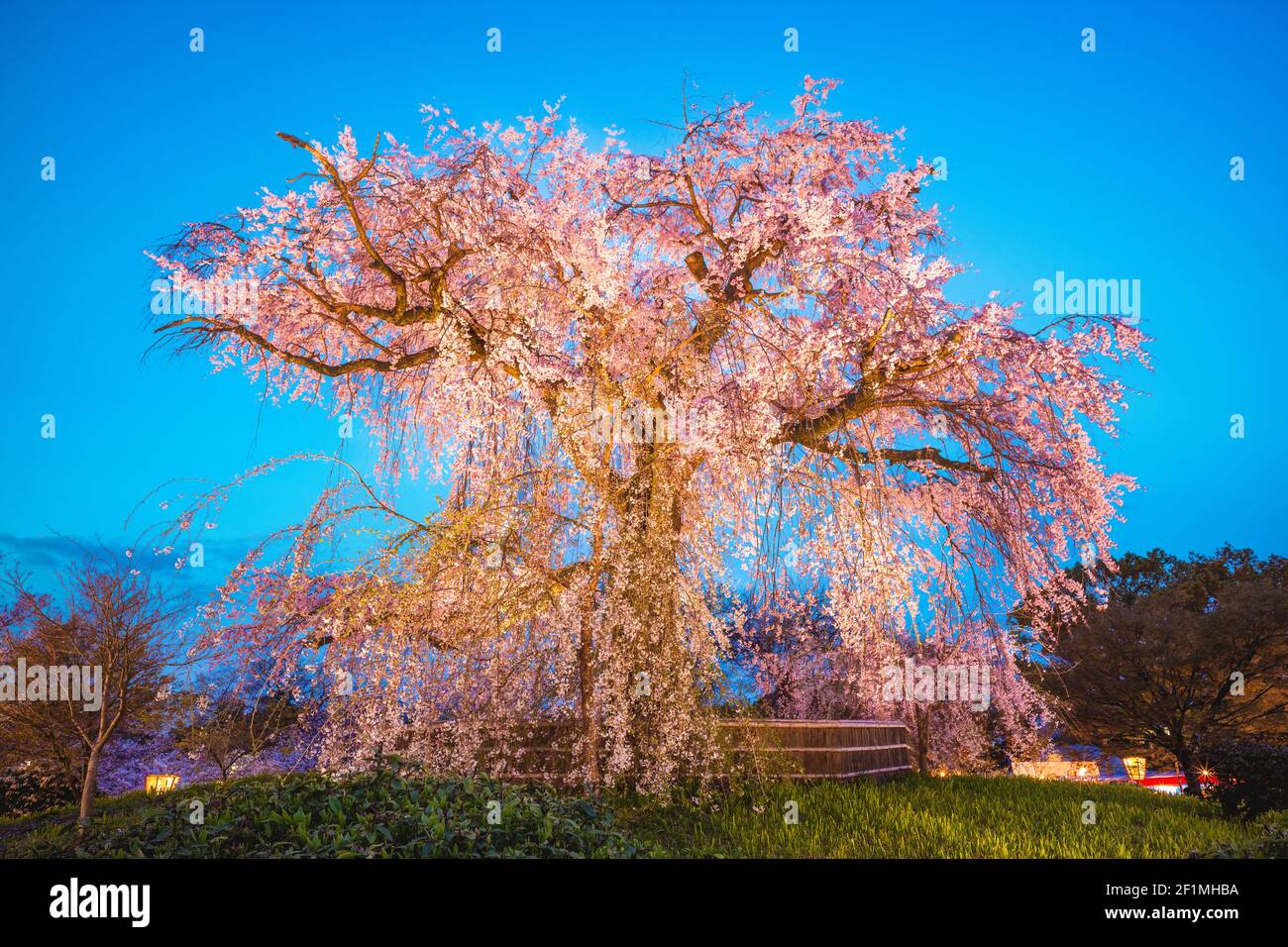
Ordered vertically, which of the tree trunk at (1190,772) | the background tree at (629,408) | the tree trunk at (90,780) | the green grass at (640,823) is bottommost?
the tree trunk at (1190,772)

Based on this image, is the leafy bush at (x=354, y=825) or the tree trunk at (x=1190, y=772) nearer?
the leafy bush at (x=354, y=825)

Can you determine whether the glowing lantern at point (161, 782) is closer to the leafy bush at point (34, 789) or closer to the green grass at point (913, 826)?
the leafy bush at point (34, 789)

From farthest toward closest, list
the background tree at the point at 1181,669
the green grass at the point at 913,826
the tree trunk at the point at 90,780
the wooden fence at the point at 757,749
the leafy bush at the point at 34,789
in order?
the background tree at the point at 1181,669, the leafy bush at the point at 34,789, the tree trunk at the point at 90,780, the wooden fence at the point at 757,749, the green grass at the point at 913,826

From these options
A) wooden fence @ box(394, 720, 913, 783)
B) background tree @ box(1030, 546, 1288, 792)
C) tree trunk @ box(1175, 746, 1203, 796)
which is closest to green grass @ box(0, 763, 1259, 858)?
wooden fence @ box(394, 720, 913, 783)

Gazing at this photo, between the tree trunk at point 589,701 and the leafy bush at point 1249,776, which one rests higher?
the tree trunk at point 589,701

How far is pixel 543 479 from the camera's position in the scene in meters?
8.00

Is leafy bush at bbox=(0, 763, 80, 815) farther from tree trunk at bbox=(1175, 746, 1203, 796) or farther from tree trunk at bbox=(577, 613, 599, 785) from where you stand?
tree trunk at bbox=(1175, 746, 1203, 796)

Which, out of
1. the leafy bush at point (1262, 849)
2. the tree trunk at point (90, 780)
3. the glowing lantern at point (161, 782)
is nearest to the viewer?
the leafy bush at point (1262, 849)

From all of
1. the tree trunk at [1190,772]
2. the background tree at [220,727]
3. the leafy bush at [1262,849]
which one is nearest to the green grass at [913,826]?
the leafy bush at [1262,849]

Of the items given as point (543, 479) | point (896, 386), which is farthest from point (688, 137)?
point (543, 479)

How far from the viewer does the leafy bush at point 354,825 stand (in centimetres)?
479

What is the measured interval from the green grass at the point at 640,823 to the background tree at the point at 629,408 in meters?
1.00

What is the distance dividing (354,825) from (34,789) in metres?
15.3

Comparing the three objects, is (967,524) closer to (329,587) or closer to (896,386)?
(896,386)
